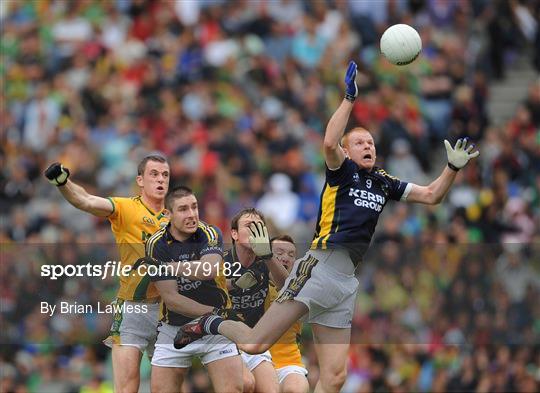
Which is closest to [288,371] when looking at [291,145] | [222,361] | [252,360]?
Result: [252,360]

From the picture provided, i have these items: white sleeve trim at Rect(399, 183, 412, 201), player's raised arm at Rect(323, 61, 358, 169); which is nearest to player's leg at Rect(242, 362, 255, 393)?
white sleeve trim at Rect(399, 183, 412, 201)

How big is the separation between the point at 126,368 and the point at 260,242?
5.40 ft

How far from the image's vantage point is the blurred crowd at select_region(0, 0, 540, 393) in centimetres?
1747

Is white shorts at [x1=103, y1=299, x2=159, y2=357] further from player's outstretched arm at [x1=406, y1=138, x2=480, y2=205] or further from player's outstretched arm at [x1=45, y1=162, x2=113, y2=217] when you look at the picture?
player's outstretched arm at [x1=406, y1=138, x2=480, y2=205]

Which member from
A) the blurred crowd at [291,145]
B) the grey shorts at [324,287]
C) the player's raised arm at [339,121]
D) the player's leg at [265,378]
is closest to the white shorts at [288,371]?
the player's leg at [265,378]

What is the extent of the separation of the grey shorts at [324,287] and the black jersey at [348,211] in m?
0.10

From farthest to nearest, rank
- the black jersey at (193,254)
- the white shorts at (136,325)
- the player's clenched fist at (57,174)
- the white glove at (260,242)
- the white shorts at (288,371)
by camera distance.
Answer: the white shorts at (288,371)
the white shorts at (136,325)
the white glove at (260,242)
the black jersey at (193,254)
the player's clenched fist at (57,174)

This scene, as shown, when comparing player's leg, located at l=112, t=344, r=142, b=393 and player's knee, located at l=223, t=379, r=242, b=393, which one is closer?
player's knee, located at l=223, t=379, r=242, b=393

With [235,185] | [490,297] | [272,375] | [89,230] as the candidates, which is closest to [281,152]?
[235,185]

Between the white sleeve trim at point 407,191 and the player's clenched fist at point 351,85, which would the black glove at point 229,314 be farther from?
the player's clenched fist at point 351,85

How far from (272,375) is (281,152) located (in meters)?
7.58

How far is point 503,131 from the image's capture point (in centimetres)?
2127

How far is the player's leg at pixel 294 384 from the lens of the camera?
13.6 meters

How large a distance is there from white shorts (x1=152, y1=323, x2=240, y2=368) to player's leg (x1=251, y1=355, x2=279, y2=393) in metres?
0.70
